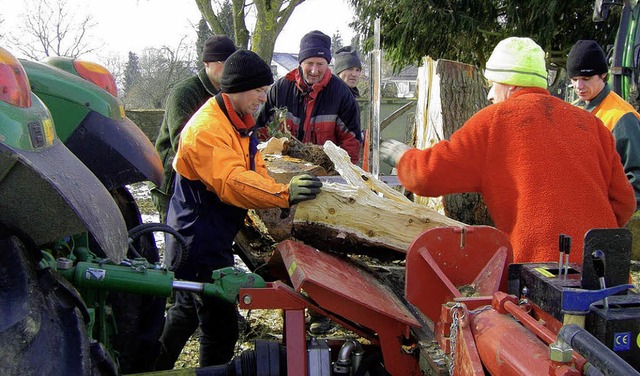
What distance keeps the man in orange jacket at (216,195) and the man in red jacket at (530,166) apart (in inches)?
27.7

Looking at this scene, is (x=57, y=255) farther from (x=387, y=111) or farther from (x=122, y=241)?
(x=387, y=111)

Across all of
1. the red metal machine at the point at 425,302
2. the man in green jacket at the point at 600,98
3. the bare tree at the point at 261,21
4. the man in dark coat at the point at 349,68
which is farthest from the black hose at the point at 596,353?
the bare tree at the point at 261,21

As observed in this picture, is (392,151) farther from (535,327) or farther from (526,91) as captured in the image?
(535,327)

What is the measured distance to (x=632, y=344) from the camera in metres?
1.83

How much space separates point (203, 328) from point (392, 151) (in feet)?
4.36

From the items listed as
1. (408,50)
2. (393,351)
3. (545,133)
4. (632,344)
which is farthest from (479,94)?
(408,50)

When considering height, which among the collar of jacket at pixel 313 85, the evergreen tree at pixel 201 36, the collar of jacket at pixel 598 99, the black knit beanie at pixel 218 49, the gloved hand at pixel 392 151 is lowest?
the gloved hand at pixel 392 151

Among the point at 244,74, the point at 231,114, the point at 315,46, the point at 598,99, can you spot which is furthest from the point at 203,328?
the point at 598,99

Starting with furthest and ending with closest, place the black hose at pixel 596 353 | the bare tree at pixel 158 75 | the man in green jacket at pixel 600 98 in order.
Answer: the bare tree at pixel 158 75 < the man in green jacket at pixel 600 98 < the black hose at pixel 596 353

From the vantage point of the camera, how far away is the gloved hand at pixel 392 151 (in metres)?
2.97

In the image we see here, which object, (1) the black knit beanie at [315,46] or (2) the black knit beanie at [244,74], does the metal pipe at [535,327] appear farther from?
(1) the black knit beanie at [315,46]

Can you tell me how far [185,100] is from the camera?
4.41m

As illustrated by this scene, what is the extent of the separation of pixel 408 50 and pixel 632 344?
12335 mm

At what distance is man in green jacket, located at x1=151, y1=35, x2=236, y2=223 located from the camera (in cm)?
436
